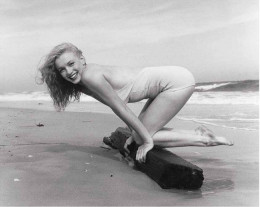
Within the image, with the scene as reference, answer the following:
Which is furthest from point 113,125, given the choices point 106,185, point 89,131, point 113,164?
point 106,185

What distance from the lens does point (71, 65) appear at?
309 cm

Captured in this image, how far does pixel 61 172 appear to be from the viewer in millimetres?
2965

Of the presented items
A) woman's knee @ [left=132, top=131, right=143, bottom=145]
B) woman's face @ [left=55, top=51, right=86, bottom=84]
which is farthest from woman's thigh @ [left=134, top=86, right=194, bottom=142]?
woman's face @ [left=55, top=51, right=86, bottom=84]

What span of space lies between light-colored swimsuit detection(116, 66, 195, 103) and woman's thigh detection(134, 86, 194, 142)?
1.6 inches

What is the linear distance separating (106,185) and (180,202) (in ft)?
1.77

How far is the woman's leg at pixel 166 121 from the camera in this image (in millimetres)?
3121

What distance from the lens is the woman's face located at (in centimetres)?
308

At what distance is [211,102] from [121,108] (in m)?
9.16

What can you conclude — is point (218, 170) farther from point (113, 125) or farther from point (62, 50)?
point (113, 125)

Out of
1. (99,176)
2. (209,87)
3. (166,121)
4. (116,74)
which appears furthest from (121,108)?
(209,87)

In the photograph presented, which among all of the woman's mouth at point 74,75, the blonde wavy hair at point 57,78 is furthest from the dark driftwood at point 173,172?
the blonde wavy hair at point 57,78

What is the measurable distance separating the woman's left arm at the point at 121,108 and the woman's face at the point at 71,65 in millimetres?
128

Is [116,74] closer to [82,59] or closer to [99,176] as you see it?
[82,59]

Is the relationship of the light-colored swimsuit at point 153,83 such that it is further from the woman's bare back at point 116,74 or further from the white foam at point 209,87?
the white foam at point 209,87
